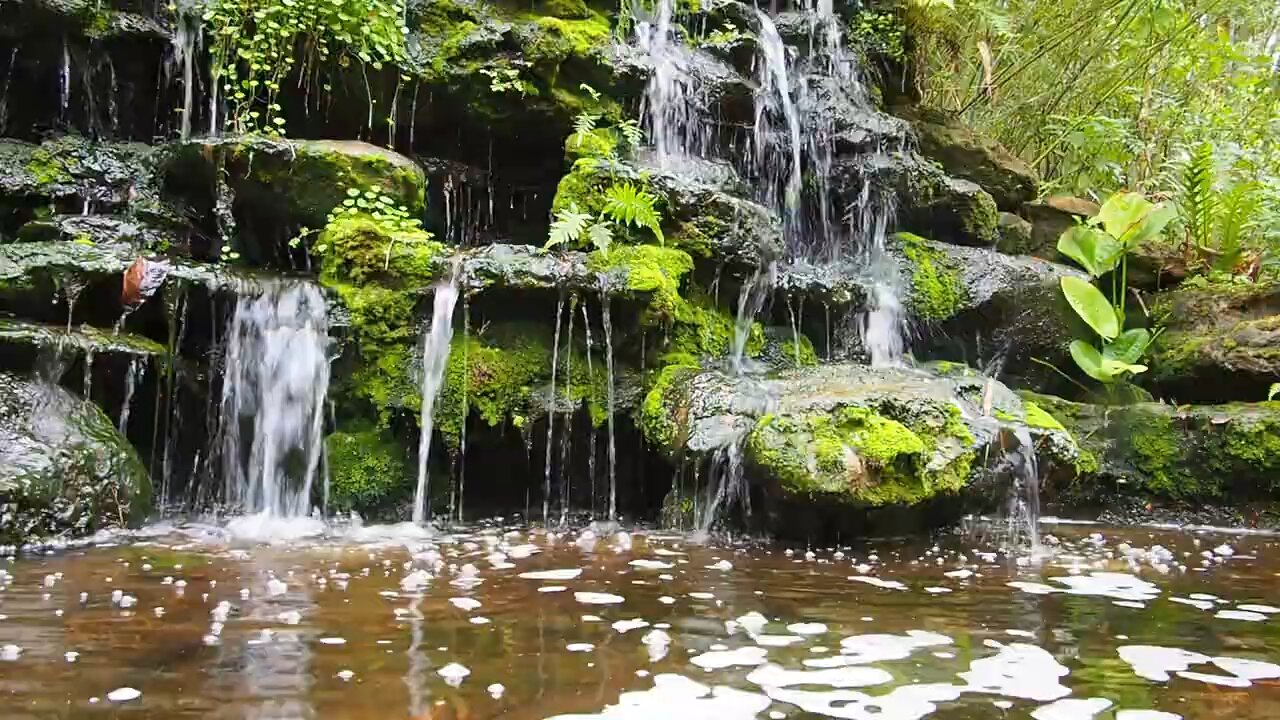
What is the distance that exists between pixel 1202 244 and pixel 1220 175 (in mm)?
776

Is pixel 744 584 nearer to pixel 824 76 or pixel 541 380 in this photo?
pixel 541 380

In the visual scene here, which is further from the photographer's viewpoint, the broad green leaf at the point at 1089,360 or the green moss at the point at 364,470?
the broad green leaf at the point at 1089,360

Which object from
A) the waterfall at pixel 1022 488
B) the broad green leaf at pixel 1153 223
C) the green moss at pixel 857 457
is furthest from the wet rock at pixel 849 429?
the broad green leaf at pixel 1153 223

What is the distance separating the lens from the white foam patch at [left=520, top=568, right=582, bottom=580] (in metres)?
4.59

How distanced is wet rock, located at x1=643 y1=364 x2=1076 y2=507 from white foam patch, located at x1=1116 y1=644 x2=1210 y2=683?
2.22m

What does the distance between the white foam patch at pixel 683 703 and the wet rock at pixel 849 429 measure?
2.82m

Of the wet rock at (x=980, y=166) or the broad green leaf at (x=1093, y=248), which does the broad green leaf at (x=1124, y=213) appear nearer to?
the broad green leaf at (x=1093, y=248)

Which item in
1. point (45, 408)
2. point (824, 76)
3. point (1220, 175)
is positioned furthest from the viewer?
point (824, 76)

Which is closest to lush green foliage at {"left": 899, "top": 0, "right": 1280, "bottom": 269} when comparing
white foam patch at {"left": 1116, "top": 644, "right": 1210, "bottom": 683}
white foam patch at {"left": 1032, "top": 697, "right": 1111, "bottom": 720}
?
white foam patch at {"left": 1116, "top": 644, "right": 1210, "bottom": 683}

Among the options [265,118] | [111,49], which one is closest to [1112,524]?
[265,118]

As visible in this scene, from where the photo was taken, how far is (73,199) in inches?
329

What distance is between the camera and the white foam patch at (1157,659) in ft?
10.1

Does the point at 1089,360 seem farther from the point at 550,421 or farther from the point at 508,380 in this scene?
the point at 508,380

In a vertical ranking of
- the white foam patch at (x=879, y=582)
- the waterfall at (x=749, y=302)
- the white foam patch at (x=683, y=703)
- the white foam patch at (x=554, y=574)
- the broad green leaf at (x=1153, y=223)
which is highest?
the broad green leaf at (x=1153, y=223)
